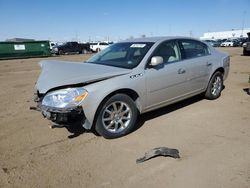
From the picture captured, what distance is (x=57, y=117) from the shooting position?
3.64 metres

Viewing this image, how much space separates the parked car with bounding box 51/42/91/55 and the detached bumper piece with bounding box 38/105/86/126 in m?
29.1

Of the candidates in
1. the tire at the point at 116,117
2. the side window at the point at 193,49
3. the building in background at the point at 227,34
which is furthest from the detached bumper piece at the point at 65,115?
the building in background at the point at 227,34

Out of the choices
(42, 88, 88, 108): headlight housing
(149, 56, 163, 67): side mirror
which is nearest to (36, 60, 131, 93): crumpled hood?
(42, 88, 88, 108): headlight housing

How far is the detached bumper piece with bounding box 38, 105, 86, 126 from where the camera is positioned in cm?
358

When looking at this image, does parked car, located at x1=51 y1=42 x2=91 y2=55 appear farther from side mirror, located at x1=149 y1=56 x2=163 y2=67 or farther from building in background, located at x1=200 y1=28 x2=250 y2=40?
building in background, located at x1=200 y1=28 x2=250 y2=40

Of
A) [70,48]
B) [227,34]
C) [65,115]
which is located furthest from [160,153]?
[227,34]

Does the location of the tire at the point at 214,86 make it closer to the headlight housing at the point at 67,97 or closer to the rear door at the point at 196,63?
the rear door at the point at 196,63

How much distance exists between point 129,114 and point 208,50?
9.54ft

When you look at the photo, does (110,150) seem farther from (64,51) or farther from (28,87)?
(64,51)

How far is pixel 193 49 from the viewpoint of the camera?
5.44 m

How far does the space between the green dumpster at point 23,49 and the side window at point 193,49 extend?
24.7m

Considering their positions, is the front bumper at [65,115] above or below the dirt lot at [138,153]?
above

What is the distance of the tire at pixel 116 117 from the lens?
3.86 metres

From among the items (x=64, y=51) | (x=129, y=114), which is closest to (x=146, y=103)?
(x=129, y=114)
